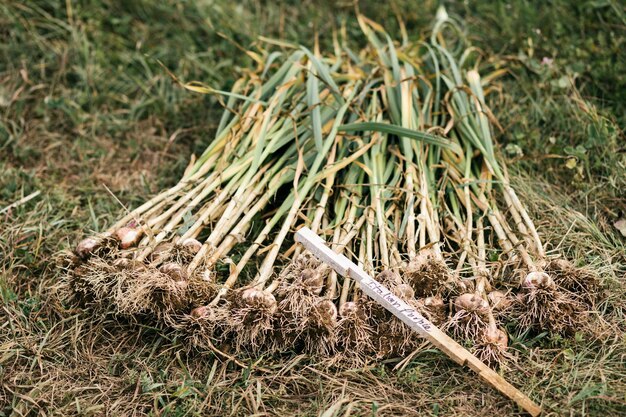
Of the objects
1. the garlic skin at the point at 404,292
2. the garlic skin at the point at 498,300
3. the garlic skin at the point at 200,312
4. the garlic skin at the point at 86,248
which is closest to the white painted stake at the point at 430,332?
the garlic skin at the point at 404,292


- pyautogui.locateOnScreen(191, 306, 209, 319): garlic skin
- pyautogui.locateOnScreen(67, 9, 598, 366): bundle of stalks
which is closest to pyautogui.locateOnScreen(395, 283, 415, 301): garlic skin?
pyautogui.locateOnScreen(67, 9, 598, 366): bundle of stalks

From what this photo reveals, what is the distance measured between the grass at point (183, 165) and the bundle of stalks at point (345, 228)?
0.11 m

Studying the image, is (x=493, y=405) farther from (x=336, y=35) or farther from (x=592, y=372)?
(x=336, y=35)

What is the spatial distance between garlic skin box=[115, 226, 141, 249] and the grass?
9.9 inches

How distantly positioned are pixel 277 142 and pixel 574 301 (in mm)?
1169

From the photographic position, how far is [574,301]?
2.09 meters

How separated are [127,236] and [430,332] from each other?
990mm

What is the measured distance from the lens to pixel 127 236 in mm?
2279

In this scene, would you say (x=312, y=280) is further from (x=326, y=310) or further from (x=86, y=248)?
(x=86, y=248)

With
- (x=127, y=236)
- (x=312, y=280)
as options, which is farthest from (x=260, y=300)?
(x=127, y=236)

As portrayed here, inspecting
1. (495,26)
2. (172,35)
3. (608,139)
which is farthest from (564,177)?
(172,35)

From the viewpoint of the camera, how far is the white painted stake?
1.94 meters

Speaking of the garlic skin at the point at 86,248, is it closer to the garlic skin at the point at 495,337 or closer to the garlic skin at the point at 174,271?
the garlic skin at the point at 174,271

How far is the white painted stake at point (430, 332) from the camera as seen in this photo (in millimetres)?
1935
